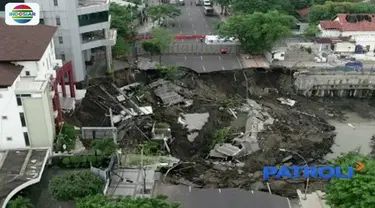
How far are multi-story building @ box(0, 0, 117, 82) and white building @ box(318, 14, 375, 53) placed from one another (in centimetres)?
4204

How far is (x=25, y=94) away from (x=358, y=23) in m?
63.5

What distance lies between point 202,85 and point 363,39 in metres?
33.4

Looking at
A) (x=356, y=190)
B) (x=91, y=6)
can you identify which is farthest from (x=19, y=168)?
(x=356, y=190)

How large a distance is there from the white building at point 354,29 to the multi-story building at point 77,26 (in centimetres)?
4204

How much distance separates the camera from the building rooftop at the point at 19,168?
129 ft

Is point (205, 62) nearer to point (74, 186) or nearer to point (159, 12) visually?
point (159, 12)

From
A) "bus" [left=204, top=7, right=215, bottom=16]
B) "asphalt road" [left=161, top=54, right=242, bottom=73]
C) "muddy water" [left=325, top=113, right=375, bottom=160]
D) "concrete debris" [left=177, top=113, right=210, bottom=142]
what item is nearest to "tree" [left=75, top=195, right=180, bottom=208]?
"concrete debris" [left=177, top=113, right=210, bottom=142]

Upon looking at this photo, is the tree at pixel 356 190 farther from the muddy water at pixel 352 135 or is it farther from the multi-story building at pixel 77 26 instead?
the multi-story building at pixel 77 26

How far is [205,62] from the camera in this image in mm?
75438

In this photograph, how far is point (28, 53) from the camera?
46594 mm

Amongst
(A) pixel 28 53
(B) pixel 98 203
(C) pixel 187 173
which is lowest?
(C) pixel 187 173

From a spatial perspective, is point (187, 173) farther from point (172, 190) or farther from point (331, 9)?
point (331, 9)

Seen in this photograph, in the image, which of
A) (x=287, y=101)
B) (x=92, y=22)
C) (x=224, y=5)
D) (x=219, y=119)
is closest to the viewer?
(x=219, y=119)

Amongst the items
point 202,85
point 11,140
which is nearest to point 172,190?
point 11,140
